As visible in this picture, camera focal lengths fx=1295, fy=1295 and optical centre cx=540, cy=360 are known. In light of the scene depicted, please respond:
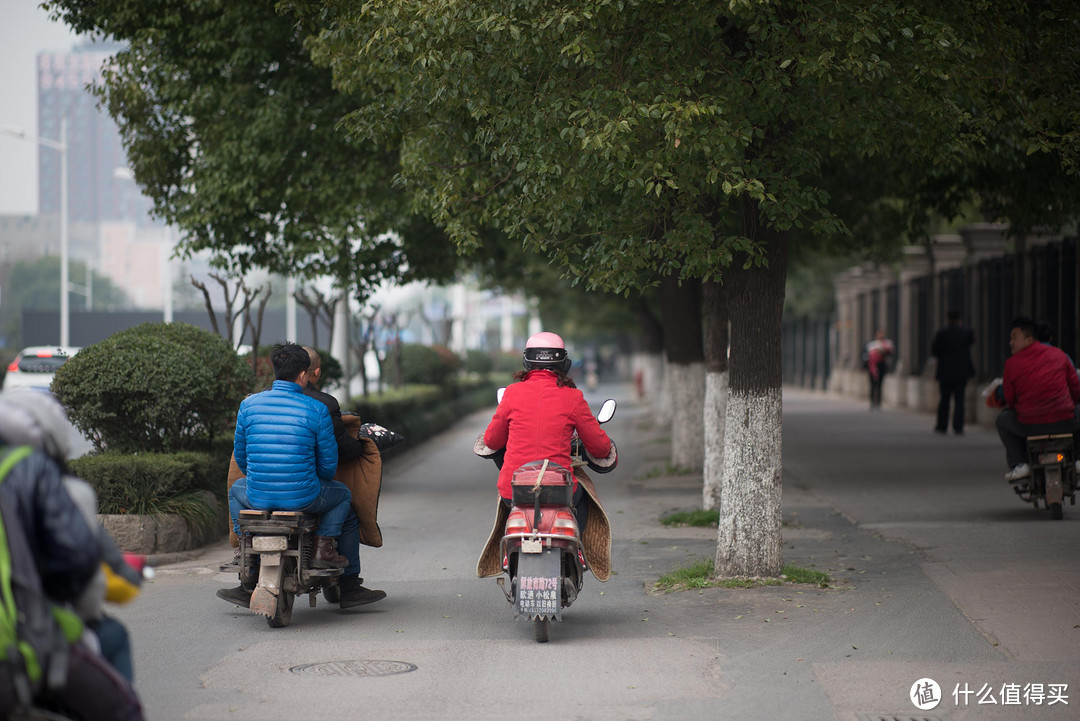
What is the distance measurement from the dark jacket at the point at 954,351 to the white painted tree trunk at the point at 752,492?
12.7 metres

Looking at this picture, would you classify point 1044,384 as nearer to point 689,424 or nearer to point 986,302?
point 689,424

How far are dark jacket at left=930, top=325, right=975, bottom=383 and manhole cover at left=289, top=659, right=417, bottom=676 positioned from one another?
52.3 ft

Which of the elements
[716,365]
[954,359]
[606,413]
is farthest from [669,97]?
[954,359]

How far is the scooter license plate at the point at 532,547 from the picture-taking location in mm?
6848

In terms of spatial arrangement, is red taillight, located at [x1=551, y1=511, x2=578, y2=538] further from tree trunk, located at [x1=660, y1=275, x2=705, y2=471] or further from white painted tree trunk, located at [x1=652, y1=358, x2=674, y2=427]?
white painted tree trunk, located at [x1=652, y1=358, x2=674, y2=427]

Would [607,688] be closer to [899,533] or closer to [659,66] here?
[659,66]

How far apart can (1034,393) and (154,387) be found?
760 cm

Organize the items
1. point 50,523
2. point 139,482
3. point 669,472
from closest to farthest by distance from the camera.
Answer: point 50,523
point 139,482
point 669,472

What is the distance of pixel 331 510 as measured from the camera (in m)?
7.77

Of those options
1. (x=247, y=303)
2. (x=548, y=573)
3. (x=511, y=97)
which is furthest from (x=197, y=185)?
(x=548, y=573)

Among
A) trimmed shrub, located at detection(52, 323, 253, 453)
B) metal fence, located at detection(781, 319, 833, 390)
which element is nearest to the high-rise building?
metal fence, located at detection(781, 319, 833, 390)

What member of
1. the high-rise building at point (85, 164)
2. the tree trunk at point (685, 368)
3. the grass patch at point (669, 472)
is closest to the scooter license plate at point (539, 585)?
the tree trunk at point (685, 368)

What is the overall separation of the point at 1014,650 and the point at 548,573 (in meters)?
2.48

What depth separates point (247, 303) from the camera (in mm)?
16219
